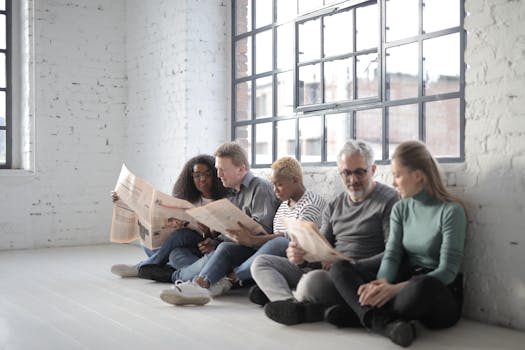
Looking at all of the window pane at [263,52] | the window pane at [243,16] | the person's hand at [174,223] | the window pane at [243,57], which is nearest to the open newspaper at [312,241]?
the person's hand at [174,223]

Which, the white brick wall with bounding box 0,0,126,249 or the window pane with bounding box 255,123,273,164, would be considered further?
the white brick wall with bounding box 0,0,126,249

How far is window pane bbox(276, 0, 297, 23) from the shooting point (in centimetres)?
538

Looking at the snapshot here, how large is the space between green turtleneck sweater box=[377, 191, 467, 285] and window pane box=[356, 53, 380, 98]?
1.31m

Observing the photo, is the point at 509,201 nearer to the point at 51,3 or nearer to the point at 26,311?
the point at 26,311

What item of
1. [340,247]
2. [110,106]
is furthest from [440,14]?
[110,106]

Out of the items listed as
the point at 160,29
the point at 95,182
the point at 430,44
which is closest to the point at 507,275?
the point at 430,44

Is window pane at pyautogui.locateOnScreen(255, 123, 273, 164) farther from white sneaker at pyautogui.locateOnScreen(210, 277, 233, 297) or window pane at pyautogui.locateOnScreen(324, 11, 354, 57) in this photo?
white sneaker at pyautogui.locateOnScreen(210, 277, 233, 297)

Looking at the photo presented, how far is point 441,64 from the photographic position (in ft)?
13.1

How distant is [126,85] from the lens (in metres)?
7.44

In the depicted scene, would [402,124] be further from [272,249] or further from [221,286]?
[221,286]

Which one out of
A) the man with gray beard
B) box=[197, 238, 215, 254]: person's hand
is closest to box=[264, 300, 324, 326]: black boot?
the man with gray beard

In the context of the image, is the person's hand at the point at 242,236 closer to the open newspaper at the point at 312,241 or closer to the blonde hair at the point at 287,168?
the blonde hair at the point at 287,168

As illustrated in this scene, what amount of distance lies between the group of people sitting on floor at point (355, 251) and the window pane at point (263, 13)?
1805 millimetres

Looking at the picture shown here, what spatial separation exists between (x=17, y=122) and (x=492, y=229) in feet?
17.7
